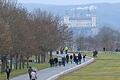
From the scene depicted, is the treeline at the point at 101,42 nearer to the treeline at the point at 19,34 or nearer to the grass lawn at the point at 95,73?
the treeline at the point at 19,34

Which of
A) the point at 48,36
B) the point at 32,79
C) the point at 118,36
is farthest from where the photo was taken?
the point at 118,36

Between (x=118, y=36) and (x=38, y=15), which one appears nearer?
(x=38, y=15)

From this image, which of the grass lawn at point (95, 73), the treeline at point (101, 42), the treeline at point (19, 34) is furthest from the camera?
the treeline at point (101, 42)

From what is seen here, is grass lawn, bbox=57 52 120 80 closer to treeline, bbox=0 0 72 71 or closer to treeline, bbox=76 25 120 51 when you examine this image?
treeline, bbox=0 0 72 71

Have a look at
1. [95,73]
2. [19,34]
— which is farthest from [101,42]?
[95,73]

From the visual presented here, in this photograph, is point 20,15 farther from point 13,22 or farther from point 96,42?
point 96,42

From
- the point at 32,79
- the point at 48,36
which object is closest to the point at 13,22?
the point at 32,79

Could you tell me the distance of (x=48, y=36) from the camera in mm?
84250

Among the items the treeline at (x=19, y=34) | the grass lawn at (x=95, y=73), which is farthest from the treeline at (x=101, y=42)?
the grass lawn at (x=95, y=73)

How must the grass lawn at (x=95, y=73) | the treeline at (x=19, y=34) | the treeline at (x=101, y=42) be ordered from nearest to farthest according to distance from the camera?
1. the grass lawn at (x=95, y=73)
2. the treeline at (x=19, y=34)
3. the treeline at (x=101, y=42)

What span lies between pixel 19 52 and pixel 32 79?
78.4ft

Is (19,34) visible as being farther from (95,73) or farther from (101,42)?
(101,42)

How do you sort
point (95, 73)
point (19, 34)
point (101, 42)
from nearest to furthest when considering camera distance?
1. point (95, 73)
2. point (19, 34)
3. point (101, 42)

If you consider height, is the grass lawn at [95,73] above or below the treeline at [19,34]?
below
